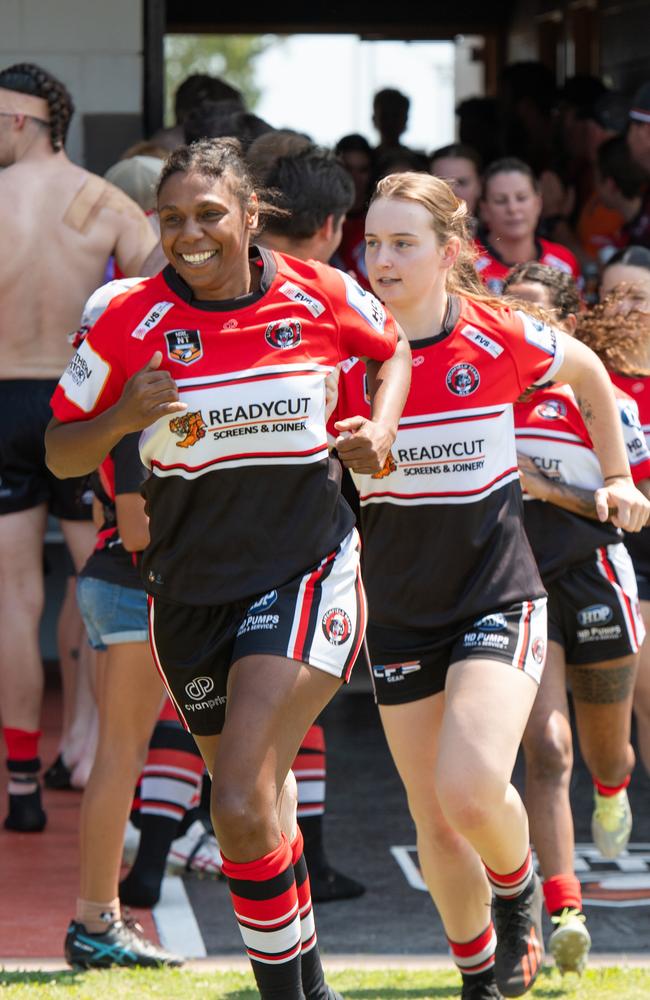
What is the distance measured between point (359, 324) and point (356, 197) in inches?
216

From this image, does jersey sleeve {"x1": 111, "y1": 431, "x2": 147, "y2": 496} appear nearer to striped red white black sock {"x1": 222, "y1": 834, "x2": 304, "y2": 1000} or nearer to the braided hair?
striped red white black sock {"x1": 222, "y1": 834, "x2": 304, "y2": 1000}

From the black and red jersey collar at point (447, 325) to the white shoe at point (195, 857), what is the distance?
213 centimetres

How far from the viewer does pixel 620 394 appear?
482 centimetres

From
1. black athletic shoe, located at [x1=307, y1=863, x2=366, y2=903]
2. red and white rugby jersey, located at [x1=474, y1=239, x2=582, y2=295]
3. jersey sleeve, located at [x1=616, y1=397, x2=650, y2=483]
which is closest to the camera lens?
jersey sleeve, located at [x1=616, y1=397, x2=650, y2=483]

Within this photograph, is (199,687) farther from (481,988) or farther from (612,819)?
(612,819)

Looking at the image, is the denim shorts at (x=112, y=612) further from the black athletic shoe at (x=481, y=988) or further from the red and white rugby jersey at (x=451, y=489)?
the black athletic shoe at (x=481, y=988)

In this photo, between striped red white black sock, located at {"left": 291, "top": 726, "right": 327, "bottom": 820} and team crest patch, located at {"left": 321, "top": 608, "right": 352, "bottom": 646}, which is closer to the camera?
team crest patch, located at {"left": 321, "top": 608, "right": 352, "bottom": 646}

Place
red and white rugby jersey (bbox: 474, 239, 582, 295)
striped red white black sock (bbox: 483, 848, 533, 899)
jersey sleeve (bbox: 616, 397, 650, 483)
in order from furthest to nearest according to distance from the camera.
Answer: red and white rugby jersey (bbox: 474, 239, 582, 295), jersey sleeve (bbox: 616, 397, 650, 483), striped red white black sock (bbox: 483, 848, 533, 899)

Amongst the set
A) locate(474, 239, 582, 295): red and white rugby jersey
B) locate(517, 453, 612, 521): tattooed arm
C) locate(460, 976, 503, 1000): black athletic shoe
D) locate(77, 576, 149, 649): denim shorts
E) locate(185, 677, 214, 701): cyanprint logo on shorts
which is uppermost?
locate(474, 239, 582, 295): red and white rugby jersey

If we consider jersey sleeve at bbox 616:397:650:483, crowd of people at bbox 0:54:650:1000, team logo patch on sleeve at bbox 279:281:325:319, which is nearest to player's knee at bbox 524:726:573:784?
crowd of people at bbox 0:54:650:1000

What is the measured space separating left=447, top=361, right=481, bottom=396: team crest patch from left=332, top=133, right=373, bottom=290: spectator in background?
385cm

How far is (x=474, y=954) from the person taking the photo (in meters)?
4.08

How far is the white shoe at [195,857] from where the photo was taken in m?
5.46

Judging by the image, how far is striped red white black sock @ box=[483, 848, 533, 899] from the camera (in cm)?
402
